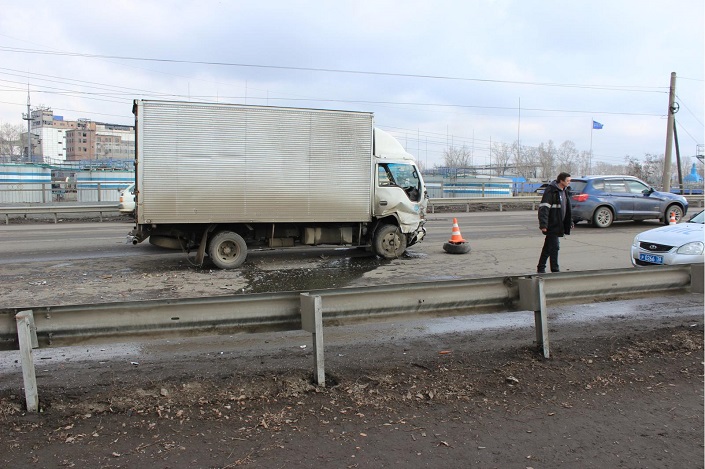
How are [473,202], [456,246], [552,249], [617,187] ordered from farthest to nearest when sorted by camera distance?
[473,202] < [617,187] < [456,246] < [552,249]

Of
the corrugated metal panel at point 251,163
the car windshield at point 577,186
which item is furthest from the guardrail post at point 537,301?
the car windshield at point 577,186

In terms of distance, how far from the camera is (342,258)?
40.8 feet

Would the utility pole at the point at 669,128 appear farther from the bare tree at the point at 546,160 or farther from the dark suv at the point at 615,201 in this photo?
the bare tree at the point at 546,160

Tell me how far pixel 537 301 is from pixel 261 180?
692 centimetres

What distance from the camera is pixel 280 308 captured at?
14.8 feet

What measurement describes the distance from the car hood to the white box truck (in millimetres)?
5008

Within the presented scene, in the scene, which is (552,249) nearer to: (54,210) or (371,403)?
(371,403)

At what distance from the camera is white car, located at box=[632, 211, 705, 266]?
26.9 feet

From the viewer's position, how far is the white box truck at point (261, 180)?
10.1 metres

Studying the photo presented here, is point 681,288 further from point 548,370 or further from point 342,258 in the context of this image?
point 342,258

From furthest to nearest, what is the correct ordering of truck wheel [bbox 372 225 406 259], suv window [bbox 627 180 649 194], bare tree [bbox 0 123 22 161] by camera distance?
bare tree [bbox 0 123 22 161] < suv window [bbox 627 180 649 194] < truck wheel [bbox 372 225 406 259]

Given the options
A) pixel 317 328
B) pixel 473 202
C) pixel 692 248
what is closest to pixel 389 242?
pixel 692 248

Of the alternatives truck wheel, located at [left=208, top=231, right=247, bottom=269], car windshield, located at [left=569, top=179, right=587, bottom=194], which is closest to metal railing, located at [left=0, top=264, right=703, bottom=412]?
truck wheel, located at [left=208, top=231, right=247, bottom=269]

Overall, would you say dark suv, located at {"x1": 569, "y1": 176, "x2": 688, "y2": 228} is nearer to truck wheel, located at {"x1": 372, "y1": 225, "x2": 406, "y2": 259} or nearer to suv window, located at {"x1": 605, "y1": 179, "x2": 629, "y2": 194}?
suv window, located at {"x1": 605, "y1": 179, "x2": 629, "y2": 194}
